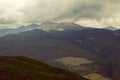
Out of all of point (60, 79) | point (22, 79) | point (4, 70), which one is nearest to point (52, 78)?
point (60, 79)

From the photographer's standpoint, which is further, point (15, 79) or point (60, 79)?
point (60, 79)

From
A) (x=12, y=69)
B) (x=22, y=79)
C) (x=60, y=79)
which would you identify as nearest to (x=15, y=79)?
(x=22, y=79)

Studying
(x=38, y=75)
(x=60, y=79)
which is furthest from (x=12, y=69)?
(x=60, y=79)

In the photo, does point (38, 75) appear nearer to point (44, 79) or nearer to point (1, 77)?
point (44, 79)

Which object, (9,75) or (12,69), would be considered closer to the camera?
(9,75)

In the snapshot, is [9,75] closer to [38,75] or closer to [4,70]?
[4,70]

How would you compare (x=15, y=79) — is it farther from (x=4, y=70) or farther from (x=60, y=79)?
(x=60, y=79)

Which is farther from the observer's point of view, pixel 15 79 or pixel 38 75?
pixel 38 75
